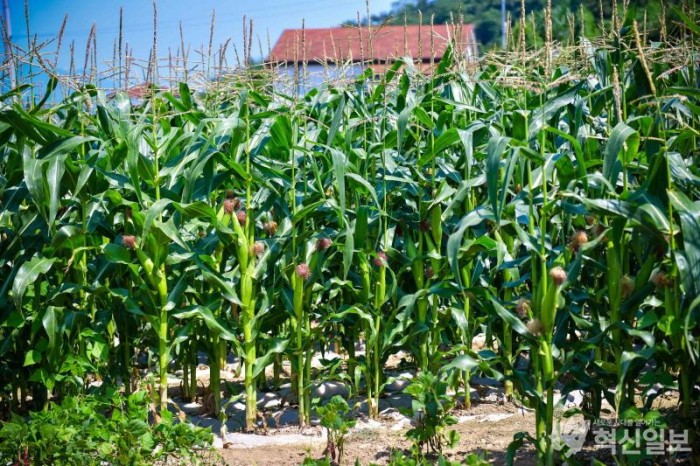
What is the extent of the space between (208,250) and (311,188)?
28.4 inches

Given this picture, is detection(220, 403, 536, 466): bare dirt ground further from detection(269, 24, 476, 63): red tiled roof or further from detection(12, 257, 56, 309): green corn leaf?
detection(269, 24, 476, 63): red tiled roof

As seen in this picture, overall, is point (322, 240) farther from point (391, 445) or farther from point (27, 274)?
point (27, 274)

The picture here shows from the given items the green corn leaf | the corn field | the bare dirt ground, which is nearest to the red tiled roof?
the corn field

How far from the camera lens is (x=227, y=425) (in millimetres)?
4680

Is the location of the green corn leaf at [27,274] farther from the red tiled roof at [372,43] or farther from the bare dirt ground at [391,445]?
the red tiled roof at [372,43]

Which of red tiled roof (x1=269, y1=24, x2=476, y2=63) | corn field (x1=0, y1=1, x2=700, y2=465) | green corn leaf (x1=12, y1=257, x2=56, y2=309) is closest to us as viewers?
corn field (x1=0, y1=1, x2=700, y2=465)

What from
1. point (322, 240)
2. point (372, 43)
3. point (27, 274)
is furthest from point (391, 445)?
point (372, 43)

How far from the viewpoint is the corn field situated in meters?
3.70

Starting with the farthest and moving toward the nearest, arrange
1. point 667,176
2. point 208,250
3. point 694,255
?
point 208,250, point 667,176, point 694,255

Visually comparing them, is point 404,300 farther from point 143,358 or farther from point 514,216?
point 143,358

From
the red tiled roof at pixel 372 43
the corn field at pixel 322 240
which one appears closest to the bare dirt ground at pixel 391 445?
the corn field at pixel 322 240

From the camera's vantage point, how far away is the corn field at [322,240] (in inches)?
146

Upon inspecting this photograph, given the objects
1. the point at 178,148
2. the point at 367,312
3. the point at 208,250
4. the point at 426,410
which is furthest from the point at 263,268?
the point at 426,410

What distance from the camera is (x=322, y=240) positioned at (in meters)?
4.33
